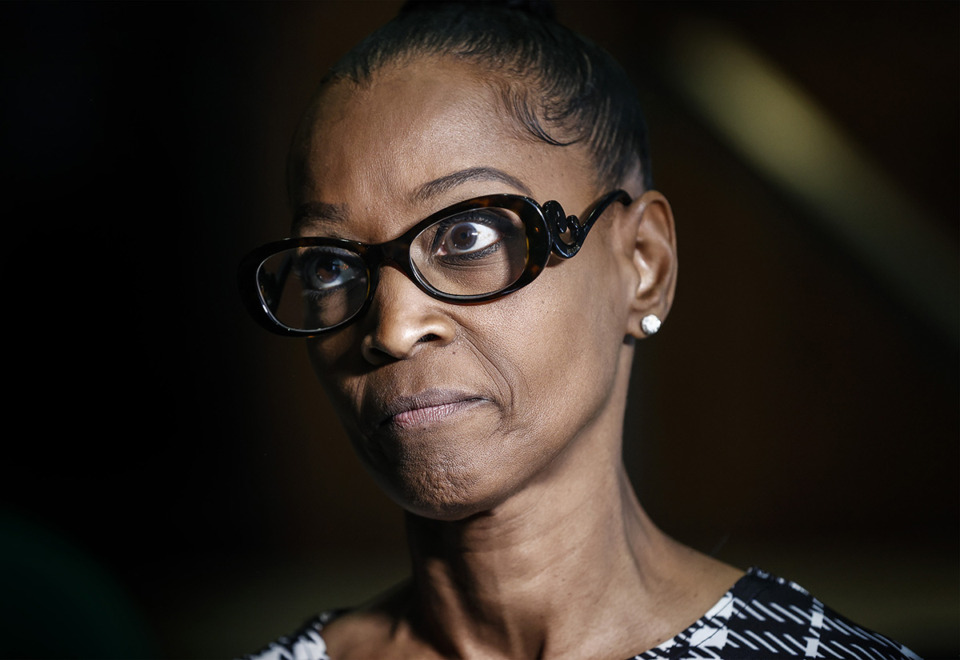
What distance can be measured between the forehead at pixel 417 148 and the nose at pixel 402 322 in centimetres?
7

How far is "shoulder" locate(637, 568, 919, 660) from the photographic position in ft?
4.25

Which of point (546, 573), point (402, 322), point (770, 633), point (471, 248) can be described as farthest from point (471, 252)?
point (770, 633)

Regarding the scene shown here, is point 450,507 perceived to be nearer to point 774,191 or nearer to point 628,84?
point 628,84

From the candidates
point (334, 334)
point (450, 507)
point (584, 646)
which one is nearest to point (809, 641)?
point (584, 646)

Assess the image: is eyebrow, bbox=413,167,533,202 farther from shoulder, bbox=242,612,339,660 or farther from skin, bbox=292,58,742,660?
shoulder, bbox=242,612,339,660

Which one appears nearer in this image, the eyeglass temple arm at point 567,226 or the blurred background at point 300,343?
the eyeglass temple arm at point 567,226

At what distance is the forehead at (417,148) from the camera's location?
3.96ft

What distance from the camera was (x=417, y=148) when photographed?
1.21 meters

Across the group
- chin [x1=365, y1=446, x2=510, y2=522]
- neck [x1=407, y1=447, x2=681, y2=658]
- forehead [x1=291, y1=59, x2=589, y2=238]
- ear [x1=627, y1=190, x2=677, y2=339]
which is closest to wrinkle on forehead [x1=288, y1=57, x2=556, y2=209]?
forehead [x1=291, y1=59, x2=589, y2=238]

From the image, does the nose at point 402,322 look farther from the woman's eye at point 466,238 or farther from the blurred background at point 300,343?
the blurred background at point 300,343

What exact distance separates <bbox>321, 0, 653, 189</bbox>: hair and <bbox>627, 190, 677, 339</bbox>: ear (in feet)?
0.20

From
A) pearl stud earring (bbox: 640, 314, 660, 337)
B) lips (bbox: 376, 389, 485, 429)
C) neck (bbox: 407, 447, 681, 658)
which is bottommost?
neck (bbox: 407, 447, 681, 658)

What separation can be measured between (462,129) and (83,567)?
185 centimetres

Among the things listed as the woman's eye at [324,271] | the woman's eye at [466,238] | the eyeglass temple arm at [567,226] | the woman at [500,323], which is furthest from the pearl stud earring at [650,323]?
the woman's eye at [324,271]
